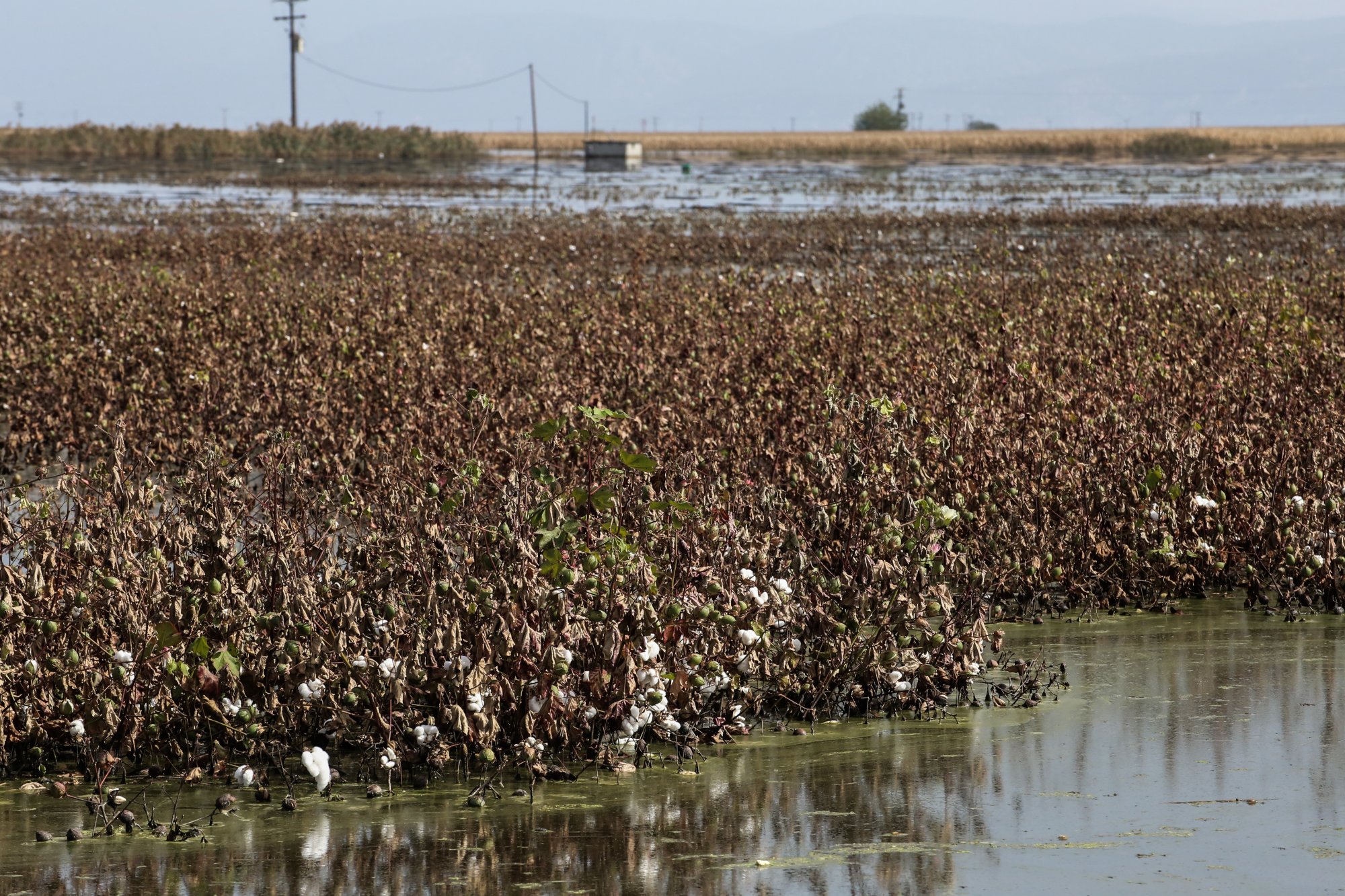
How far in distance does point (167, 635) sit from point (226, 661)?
0.20 m

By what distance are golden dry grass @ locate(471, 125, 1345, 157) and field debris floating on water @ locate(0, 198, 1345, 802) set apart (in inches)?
2992

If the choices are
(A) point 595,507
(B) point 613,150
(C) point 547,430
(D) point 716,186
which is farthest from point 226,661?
(B) point 613,150

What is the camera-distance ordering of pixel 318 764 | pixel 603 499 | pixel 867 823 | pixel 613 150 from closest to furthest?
pixel 318 764, pixel 867 823, pixel 603 499, pixel 613 150

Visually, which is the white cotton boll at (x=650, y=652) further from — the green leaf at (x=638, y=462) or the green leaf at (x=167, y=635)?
the green leaf at (x=167, y=635)

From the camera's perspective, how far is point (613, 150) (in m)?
72.6

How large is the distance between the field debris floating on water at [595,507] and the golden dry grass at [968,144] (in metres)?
76.0

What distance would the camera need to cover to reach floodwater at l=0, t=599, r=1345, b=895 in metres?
3.99

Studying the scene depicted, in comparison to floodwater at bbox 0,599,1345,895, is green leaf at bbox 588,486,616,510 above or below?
above

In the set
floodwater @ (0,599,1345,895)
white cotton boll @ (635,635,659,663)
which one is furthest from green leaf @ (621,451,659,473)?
floodwater @ (0,599,1345,895)

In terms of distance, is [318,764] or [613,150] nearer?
[318,764]

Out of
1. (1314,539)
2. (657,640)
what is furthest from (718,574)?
(1314,539)

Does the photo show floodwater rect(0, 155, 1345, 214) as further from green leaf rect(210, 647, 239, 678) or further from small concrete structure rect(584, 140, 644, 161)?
green leaf rect(210, 647, 239, 678)

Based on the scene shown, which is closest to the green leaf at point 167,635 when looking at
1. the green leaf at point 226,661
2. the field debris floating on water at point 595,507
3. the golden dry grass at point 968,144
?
the field debris floating on water at point 595,507

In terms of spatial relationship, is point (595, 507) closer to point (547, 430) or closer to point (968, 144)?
point (547, 430)
